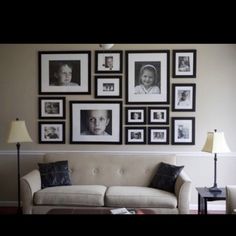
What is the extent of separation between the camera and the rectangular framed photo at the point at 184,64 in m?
4.67

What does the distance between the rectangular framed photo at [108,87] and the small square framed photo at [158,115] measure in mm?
514

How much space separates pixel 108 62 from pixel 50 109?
1083mm

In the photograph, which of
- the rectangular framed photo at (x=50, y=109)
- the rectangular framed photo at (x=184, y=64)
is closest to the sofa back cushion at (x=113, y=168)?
the rectangular framed photo at (x=50, y=109)

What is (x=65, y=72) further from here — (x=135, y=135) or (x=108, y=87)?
(x=135, y=135)

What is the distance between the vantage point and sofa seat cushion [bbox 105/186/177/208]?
379cm

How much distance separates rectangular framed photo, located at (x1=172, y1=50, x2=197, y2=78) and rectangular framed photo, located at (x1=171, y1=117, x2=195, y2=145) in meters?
0.63

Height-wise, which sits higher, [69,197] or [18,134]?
[18,134]

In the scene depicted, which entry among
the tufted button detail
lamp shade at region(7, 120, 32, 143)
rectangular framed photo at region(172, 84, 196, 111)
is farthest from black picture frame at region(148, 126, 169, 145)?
lamp shade at region(7, 120, 32, 143)

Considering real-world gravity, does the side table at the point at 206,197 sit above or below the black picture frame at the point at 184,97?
below

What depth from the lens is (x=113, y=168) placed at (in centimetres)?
445

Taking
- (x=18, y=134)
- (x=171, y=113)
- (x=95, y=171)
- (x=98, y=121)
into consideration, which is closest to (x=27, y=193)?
(x=18, y=134)

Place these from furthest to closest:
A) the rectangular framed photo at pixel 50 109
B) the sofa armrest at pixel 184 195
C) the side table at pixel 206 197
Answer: the rectangular framed photo at pixel 50 109 < the sofa armrest at pixel 184 195 < the side table at pixel 206 197

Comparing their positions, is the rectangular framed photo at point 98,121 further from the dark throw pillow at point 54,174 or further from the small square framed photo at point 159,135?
the dark throw pillow at point 54,174

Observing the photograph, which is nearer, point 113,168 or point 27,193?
point 27,193
